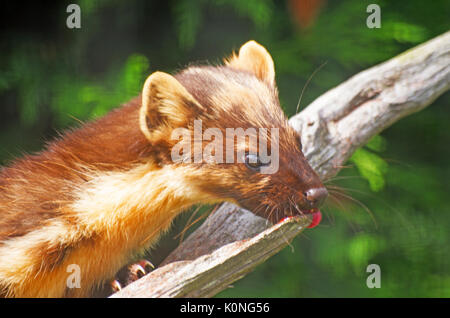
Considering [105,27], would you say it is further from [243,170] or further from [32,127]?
[243,170]

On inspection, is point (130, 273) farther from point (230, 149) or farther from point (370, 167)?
point (370, 167)

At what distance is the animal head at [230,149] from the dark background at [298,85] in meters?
0.23

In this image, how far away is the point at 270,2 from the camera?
4.34 feet

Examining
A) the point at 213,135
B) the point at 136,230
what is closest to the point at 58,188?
the point at 136,230

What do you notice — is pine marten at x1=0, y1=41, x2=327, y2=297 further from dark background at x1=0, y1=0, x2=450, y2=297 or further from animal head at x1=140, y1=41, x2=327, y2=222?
dark background at x1=0, y1=0, x2=450, y2=297

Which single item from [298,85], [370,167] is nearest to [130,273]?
[298,85]

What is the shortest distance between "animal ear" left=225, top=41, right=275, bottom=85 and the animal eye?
0.77 ft

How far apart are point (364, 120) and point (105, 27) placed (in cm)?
71

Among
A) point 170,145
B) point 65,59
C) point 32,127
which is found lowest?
point 170,145

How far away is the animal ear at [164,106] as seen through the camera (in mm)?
924

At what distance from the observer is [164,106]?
95 centimetres

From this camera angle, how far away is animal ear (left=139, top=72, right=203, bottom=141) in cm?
92

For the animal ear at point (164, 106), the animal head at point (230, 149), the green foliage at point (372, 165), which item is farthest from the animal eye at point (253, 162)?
the green foliage at point (372, 165)
